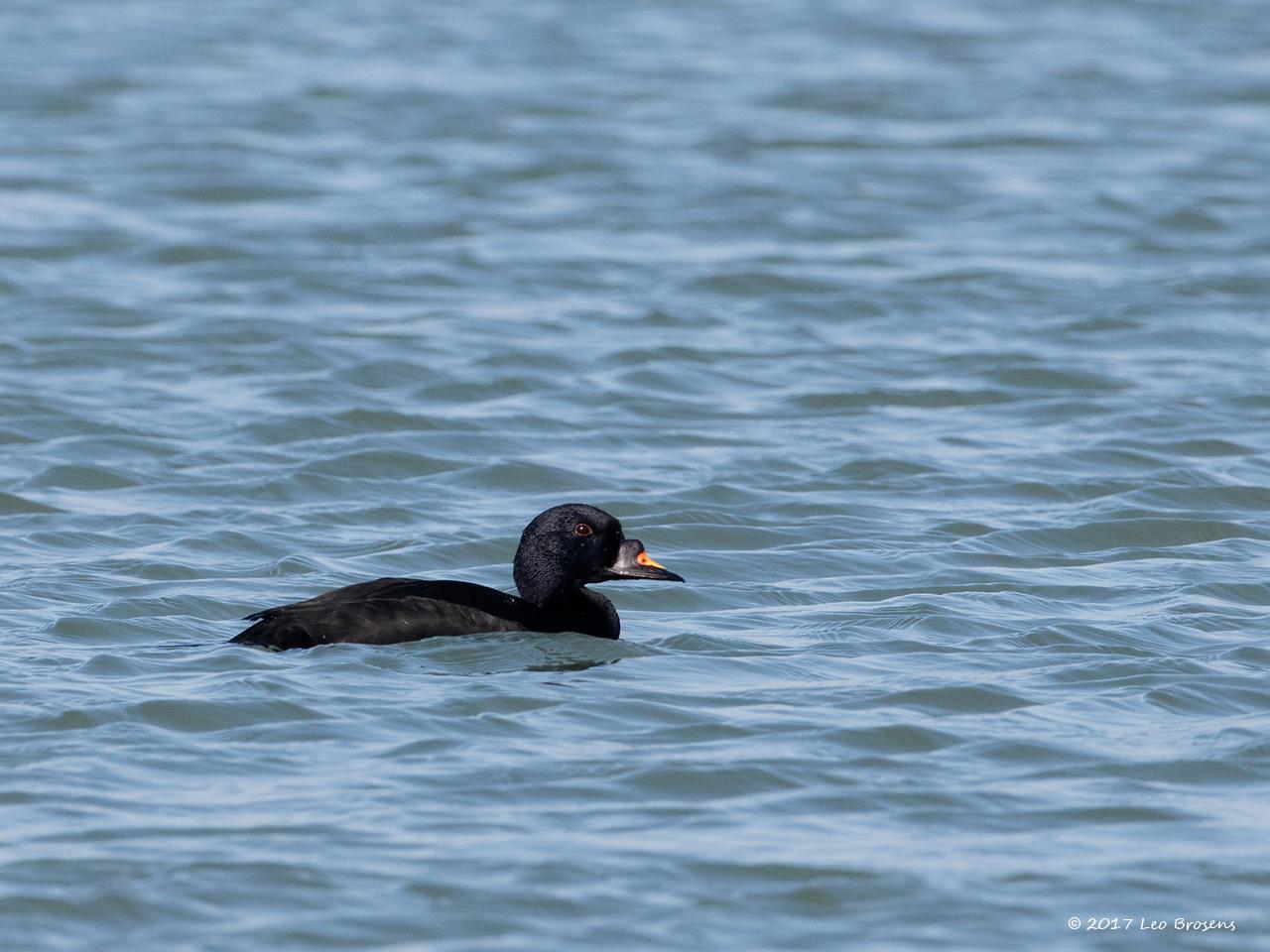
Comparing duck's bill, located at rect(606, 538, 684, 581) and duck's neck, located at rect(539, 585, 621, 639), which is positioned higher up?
duck's bill, located at rect(606, 538, 684, 581)

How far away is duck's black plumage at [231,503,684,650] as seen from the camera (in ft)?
28.6

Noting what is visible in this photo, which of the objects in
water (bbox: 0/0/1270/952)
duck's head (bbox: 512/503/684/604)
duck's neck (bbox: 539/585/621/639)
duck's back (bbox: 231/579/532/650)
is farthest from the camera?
duck's head (bbox: 512/503/684/604)

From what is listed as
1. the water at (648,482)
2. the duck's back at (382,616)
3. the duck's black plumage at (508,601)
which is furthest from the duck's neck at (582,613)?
the duck's back at (382,616)


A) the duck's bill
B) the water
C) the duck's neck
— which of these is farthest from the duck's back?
the duck's bill

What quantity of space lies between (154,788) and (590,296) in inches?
403

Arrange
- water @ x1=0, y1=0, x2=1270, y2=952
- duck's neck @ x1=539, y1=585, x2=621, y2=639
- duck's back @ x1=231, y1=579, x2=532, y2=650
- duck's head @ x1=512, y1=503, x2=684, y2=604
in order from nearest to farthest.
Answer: water @ x1=0, y1=0, x2=1270, y2=952 < duck's back @ x1=231, y1=579, x2=532, y2=650 < duck's neck @ x1=539, y1=585, x2=621, y2=639 < duck's head @ x1=512, y1=503, x2=684, y2=604

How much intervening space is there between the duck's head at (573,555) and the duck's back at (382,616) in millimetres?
348

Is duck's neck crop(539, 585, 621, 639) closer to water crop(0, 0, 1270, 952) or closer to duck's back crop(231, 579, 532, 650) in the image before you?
water crop(0, 0, 1270, 952)

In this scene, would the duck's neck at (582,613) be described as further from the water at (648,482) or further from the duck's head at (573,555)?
the water at (648,482)

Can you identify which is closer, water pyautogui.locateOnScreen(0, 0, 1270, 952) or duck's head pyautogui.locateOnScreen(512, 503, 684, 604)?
water pyautogui.locateOnScreen(0, 0, 1270, 952)

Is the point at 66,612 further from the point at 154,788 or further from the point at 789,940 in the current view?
the point at 789,940

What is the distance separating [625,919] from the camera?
20.7ft

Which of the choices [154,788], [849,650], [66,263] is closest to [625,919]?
[154,788]

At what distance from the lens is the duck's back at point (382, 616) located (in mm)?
8656
